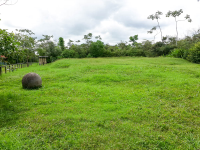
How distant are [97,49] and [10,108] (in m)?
34.3

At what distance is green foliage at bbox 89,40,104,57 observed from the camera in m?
40.1

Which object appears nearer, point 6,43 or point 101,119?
point 101,119

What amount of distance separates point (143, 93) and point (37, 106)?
6914 millimetres

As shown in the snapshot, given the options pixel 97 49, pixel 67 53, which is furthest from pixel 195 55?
pixel 67 53

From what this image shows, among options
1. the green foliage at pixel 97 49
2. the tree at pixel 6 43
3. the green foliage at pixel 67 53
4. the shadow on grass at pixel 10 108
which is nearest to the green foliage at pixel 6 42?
the tree at pixel 6 43

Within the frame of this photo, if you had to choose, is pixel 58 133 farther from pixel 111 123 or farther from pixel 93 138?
pixel 111 123

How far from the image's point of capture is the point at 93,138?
4.96 metres

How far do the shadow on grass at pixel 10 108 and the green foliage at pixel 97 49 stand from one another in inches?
1277

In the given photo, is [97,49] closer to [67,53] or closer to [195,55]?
[67,53]

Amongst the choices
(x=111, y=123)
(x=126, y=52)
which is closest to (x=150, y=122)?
(x=111, y=123)

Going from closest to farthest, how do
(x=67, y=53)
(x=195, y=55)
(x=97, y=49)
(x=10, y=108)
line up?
(x=10, y=108)
(x=195, y=55)
(x=67, y=53)
(x=97, y=49)

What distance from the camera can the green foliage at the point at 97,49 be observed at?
132 ft

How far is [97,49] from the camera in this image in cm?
4034

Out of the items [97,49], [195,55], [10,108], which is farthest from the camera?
[97,49]
